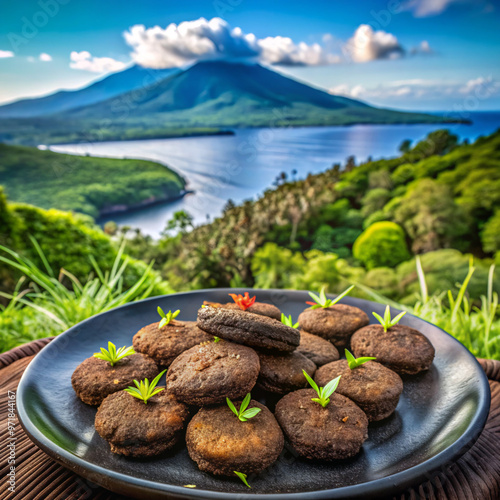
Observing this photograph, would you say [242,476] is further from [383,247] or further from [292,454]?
[383,247]

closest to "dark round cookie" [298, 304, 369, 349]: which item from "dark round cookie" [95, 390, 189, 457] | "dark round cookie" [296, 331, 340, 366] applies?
"dark round cookie" [296, 331, 340, 366]

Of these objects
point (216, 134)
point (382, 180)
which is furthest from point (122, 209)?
point (382, 180)

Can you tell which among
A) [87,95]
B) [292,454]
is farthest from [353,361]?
[87,95]

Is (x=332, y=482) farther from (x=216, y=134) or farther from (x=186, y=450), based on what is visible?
(x=216, y=134)

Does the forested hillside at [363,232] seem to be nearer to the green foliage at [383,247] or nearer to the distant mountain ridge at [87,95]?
the green foliage at [383,247]

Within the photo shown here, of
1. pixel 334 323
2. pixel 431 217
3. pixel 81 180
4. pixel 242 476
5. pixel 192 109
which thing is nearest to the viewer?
pixel 242 476

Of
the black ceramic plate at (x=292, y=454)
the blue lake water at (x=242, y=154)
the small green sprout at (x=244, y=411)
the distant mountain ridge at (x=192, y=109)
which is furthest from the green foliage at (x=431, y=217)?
the small green sprout at (x=244, y=411)
